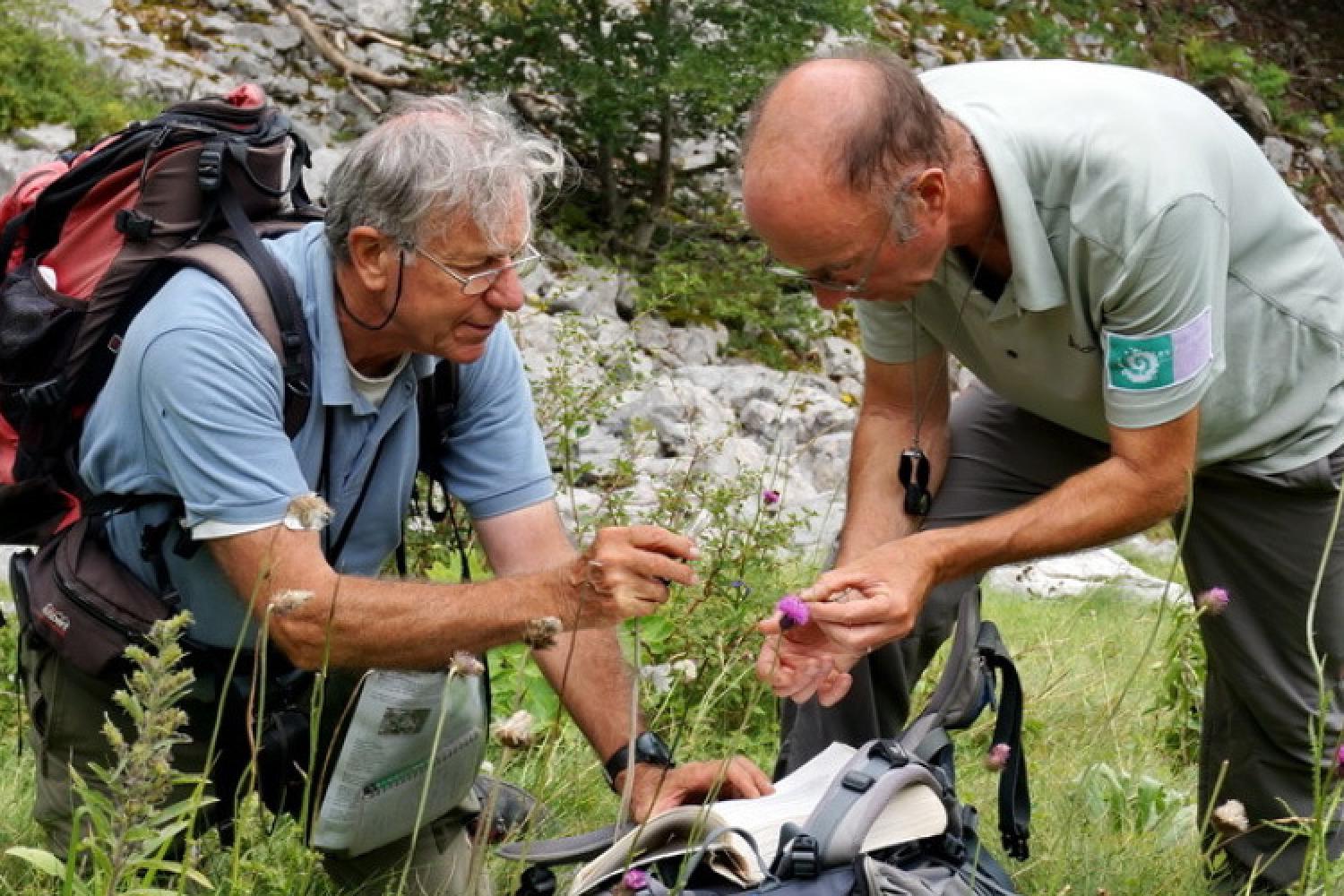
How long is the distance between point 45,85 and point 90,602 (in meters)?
8.71

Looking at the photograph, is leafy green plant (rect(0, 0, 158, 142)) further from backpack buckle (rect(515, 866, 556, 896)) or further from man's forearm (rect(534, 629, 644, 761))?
backpack buckle (rect(515, 866, 556, 896))

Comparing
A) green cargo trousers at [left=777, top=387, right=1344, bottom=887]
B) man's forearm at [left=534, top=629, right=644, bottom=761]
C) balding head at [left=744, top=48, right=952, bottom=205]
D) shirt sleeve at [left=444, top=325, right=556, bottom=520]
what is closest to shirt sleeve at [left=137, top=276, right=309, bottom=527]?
shirt sleeve at [left=444, top=325, right=556, bottom=520]

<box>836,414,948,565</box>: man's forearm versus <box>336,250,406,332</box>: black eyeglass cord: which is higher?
<box>336,250,406,332</box>: black eyeglass cord

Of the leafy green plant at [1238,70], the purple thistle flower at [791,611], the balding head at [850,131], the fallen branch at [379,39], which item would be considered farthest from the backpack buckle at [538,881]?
the leafy green plant at [1238,70]

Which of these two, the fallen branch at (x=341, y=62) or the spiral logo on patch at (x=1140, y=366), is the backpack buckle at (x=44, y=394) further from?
the fallen branch at (x=341, y=62)

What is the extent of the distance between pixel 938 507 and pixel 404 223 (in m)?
1.43

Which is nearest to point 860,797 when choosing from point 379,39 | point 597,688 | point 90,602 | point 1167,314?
point 597,688

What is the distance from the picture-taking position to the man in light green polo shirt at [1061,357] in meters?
3.09

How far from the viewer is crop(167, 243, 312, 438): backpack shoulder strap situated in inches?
115

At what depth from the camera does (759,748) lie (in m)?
4.89

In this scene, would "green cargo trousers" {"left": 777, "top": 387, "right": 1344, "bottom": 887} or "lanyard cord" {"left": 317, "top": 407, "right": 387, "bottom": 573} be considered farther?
"green cargo trousers" {"left": 777, "top": 387, "right": 1344, "bottom": 887}

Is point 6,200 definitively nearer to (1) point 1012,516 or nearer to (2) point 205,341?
(2) point 205,341

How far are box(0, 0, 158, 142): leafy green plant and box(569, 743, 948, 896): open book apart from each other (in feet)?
30.0

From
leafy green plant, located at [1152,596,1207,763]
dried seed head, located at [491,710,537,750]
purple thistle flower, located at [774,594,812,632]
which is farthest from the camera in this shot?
leafy green plant, located at [1152,596,1207,763]
